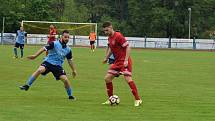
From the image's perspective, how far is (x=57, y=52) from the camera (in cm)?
1344

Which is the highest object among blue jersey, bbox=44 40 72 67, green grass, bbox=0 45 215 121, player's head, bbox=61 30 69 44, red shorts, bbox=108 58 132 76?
player's head, bbox=61 30 69 44

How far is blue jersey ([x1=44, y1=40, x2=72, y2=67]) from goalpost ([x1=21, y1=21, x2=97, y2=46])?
46790mm

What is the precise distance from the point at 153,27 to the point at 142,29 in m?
2.36

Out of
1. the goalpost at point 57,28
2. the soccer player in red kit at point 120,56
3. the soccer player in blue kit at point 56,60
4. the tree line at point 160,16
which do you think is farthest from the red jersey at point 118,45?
the tree line at point 160,16

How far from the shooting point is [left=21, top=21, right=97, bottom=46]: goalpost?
61469 millimetres

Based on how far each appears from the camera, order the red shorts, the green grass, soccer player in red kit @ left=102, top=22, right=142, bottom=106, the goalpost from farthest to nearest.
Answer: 1. the goalpost
2. the red shorts
3. soccer player in red kit @ left=102, top=22, right=142, bottom=106
4. the green grass

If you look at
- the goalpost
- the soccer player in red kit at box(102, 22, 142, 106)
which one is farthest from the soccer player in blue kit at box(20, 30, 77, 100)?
the goalpost

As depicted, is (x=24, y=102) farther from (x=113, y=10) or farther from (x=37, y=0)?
(x=113, y=10)

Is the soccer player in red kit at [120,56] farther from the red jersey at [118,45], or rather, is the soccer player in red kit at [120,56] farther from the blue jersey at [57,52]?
the blue jersey at [57,52]

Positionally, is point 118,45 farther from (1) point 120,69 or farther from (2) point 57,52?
(2) point 57,52

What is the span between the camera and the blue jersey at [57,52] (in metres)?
13.4

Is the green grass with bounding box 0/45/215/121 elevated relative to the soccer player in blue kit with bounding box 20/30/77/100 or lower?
lower

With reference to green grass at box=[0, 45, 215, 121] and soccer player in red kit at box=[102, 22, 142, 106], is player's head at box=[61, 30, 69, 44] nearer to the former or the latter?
soccer player in red kit at box=[102, 22, 142, 106]

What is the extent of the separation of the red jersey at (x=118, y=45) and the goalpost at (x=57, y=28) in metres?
47.6
